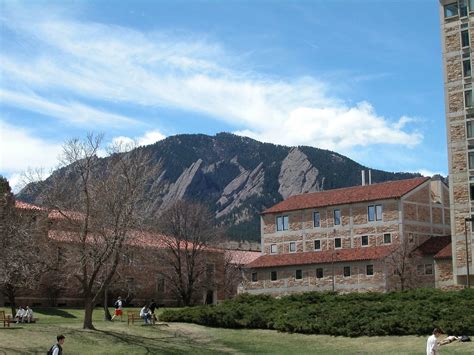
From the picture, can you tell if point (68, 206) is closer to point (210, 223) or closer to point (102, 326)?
point (102, 326)

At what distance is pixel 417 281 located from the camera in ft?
240

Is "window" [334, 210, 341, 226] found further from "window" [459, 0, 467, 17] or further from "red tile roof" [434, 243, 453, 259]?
"window" [459, 0, 467, 17]

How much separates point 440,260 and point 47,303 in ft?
129

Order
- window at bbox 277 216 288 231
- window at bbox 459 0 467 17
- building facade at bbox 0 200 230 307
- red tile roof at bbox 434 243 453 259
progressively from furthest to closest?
window at bbox 277 216 288 231 → red tile roof at bbox 434 243 453 259 → window at bbox 459 0 467 17 → building facade at bbox 0 200 230 307

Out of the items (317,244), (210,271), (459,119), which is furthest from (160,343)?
(210,271)

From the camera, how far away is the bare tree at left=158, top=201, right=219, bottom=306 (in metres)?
85.6

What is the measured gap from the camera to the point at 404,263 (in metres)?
72.7

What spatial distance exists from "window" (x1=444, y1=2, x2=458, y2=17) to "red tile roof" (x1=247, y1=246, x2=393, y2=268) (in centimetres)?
2339

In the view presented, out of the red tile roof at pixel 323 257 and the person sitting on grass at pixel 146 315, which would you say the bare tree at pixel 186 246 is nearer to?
the red tile roof at pixel 323 257

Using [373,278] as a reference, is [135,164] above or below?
above

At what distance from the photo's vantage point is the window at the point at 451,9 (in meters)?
68.8

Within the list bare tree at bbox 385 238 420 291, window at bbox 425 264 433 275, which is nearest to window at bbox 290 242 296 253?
bare tree at bbox 385 238 420 291

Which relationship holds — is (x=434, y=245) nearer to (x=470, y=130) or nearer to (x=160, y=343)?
(x=470, y=130)

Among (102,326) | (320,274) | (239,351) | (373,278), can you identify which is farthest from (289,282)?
(239,351)
